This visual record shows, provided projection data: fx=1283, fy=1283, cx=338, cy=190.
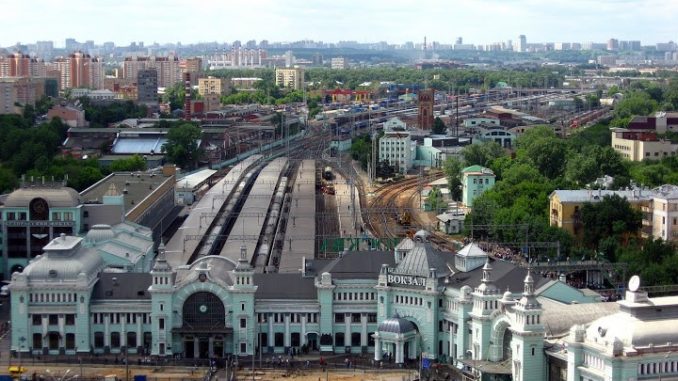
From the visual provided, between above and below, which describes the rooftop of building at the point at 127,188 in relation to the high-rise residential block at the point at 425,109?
below

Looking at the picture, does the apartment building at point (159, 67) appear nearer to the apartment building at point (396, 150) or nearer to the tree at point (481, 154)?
the apartment building at point (396, 150)

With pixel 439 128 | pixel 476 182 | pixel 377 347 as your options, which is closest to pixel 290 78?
pixel 439 128

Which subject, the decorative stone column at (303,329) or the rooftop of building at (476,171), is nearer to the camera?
the decorative stone column at (303,329)

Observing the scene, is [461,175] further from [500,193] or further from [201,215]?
[201,215]

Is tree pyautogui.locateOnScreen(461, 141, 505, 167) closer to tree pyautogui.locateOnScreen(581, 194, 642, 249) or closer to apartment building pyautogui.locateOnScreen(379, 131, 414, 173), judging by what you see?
apartment building pyautogui.locateOnScreen(379, 131, 414, 173)

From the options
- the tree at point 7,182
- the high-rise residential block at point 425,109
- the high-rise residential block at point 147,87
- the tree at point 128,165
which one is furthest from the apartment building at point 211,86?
the tree at point 7,182

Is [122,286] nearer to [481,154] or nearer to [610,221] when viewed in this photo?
[610,221]
